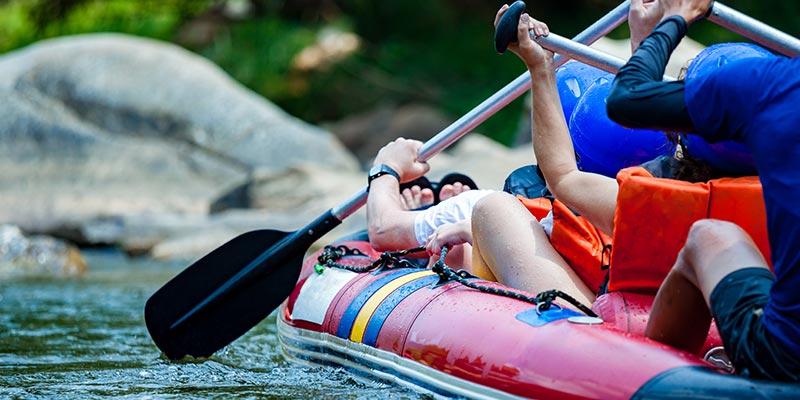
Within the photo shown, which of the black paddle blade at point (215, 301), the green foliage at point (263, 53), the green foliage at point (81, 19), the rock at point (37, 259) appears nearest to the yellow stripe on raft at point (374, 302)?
the black paddle blade at point (215, 301)

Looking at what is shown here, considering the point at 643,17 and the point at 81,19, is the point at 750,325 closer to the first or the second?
the point at 643,17

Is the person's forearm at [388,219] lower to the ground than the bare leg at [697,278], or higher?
higher

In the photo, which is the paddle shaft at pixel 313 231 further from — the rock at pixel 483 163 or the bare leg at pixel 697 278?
the rock at pixel 483 163

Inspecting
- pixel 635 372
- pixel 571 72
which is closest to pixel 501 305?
pixel 635 372

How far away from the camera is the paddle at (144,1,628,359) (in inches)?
141

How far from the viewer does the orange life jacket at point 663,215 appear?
6.88 ft

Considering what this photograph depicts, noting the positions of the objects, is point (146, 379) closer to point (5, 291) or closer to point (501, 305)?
point (501, 305)

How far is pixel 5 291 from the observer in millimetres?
5707

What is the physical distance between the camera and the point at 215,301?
11.9 ft

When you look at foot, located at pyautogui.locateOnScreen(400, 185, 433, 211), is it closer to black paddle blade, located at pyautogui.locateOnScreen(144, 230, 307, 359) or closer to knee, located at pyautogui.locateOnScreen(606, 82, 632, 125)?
black paddle blade, located at pyautogui.locateOnScreen(144, 230, 307, 359)

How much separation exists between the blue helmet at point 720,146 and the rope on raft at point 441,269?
40 cm

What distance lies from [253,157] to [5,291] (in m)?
3.62

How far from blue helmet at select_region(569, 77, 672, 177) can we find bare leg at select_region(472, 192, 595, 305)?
31 centimetres

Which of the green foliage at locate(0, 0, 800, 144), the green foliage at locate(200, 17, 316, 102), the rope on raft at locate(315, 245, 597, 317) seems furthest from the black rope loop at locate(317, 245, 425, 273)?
the green foliage at locate(200, 17, 316, 102)
